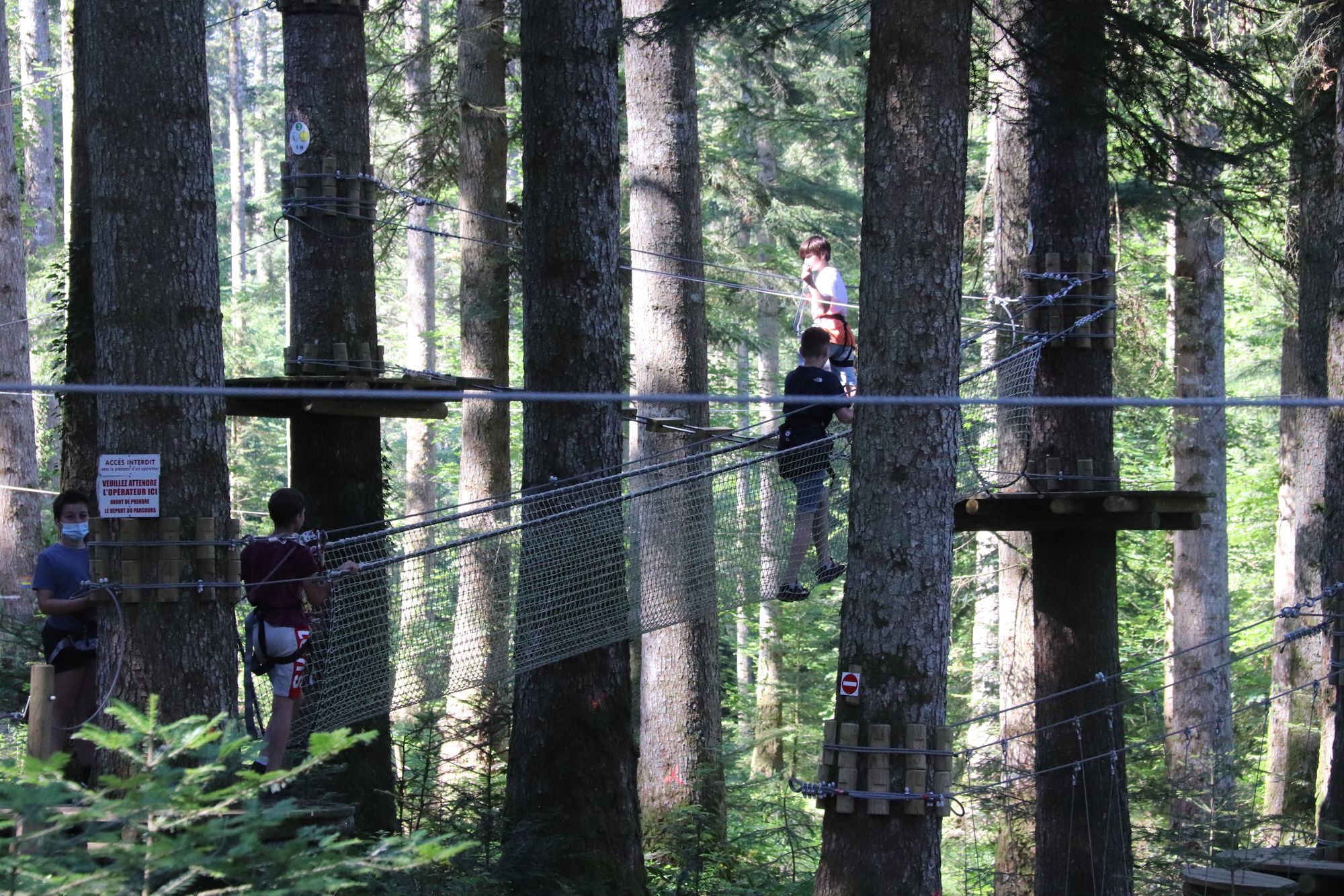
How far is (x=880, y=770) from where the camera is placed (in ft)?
14.0

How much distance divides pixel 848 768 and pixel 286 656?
6.33ft

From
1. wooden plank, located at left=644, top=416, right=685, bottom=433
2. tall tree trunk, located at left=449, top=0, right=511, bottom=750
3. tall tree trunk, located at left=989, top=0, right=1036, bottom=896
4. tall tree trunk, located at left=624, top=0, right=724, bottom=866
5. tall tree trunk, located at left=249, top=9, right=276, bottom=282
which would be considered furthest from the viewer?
tall tree trunk, located at left=249, top=9, right=276, bottom=282

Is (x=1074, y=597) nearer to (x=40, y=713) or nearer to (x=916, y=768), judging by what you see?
(x=916, y=768)

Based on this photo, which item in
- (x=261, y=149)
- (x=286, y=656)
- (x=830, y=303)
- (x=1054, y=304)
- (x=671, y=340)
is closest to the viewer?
(x=286, y=656)

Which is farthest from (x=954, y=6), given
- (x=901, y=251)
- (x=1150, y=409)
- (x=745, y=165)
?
(x=745, y=165)

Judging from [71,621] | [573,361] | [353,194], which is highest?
[353,194]

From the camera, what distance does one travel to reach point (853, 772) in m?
4.29

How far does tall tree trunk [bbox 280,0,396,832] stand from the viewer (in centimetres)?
596

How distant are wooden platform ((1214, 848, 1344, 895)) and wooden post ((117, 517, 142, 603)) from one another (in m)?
4.09

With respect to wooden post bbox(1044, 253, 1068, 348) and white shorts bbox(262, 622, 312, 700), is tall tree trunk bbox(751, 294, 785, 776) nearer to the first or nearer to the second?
wooden post bbox(1044, 253, 1068, 348)

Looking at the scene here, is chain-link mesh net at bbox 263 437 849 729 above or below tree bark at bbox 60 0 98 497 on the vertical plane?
below

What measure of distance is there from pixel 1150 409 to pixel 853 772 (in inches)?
391

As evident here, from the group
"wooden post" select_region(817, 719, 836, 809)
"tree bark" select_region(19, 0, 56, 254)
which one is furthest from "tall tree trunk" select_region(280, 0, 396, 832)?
"tree bark" select_region(19, 0, 56, 254)

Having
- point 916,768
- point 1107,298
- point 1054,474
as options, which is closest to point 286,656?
point 916,768
